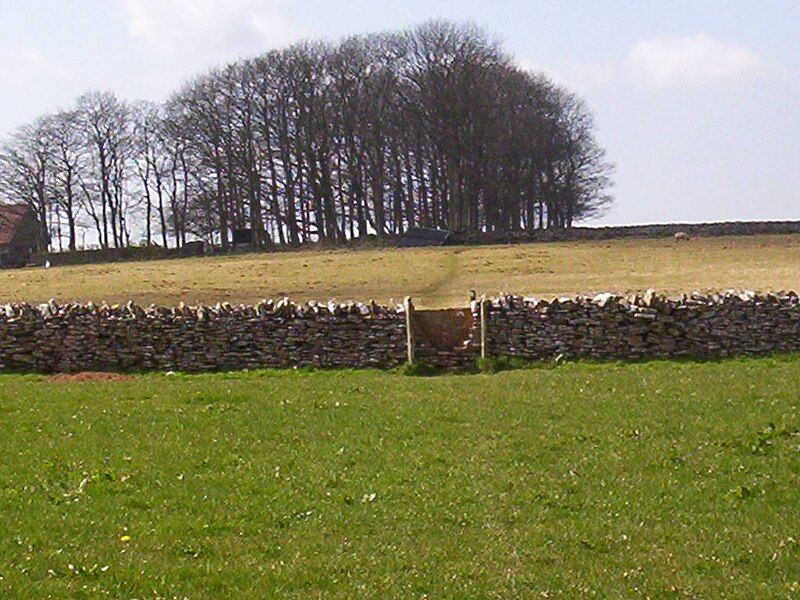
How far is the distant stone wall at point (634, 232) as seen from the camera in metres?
74.7

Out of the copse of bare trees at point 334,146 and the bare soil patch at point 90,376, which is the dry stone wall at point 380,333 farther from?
the copse of bare trees at point 334,146

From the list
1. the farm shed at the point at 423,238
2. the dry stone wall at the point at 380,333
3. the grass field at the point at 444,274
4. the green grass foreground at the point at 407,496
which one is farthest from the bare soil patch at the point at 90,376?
the farm shed at the point at 423,238

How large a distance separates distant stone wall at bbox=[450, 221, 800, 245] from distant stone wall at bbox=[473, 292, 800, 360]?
1888 inches

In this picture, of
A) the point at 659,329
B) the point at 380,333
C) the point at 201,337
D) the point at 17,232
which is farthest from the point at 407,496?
the point at 17,232

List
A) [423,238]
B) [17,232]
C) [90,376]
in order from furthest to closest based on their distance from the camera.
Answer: [17,232]
[423,238]
[90,376]

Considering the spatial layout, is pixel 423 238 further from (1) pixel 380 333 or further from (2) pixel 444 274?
(1) pixel 380 333

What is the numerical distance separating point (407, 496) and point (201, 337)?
1742 centimetres

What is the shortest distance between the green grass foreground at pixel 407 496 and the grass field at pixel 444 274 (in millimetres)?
19869

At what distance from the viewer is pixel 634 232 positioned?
76.8 metres

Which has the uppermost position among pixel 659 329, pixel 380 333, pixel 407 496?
pixel 407 496

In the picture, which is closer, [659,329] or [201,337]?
[659,329]

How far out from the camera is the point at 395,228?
9156 centimetres

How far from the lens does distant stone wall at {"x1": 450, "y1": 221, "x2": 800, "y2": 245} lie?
245 ft

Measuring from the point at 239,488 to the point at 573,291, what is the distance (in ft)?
95.0
